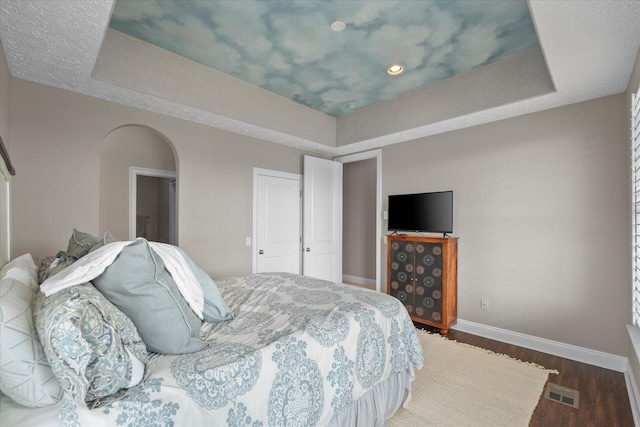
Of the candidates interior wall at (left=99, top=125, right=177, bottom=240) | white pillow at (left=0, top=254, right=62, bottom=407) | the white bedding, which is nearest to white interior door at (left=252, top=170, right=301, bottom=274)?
interior wall at (left=99, top=125, right=177, bottom=240)

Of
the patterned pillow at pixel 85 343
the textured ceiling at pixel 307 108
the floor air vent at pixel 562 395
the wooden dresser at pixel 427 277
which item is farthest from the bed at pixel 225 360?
the wooden dresser at pixel 427 277

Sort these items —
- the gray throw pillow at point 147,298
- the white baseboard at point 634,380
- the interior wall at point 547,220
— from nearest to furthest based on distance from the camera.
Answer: the gray throw pillow at point 147,298 → the white baseboard at point 634,380 → the interior wall at point 547,220

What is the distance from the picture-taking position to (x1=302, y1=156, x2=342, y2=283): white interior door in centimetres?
432

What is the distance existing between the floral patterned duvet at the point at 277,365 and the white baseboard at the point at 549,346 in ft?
5.74

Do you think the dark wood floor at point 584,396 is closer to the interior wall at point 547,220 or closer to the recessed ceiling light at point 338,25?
the interior wall at point 547,220

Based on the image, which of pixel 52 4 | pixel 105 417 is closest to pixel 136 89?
pixel 52 4

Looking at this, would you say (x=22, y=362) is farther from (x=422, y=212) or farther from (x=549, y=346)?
(x=549, y=346)

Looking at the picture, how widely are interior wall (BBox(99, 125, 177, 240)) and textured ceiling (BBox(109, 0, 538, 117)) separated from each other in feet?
6.31

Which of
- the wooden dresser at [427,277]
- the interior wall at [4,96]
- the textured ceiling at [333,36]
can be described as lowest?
the wooden dresser at [427,277]

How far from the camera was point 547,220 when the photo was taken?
2.90 meters

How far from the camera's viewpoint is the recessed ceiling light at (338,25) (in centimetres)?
231

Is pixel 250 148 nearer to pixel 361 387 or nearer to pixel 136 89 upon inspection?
pixel 136 89

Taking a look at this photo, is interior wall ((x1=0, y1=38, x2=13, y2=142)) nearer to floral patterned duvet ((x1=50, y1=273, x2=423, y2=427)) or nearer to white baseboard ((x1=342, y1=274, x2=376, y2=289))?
floral patterned duvet ((x1=50, y1=273, x2=423, y2=427))

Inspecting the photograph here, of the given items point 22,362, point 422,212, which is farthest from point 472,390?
point 22,362
